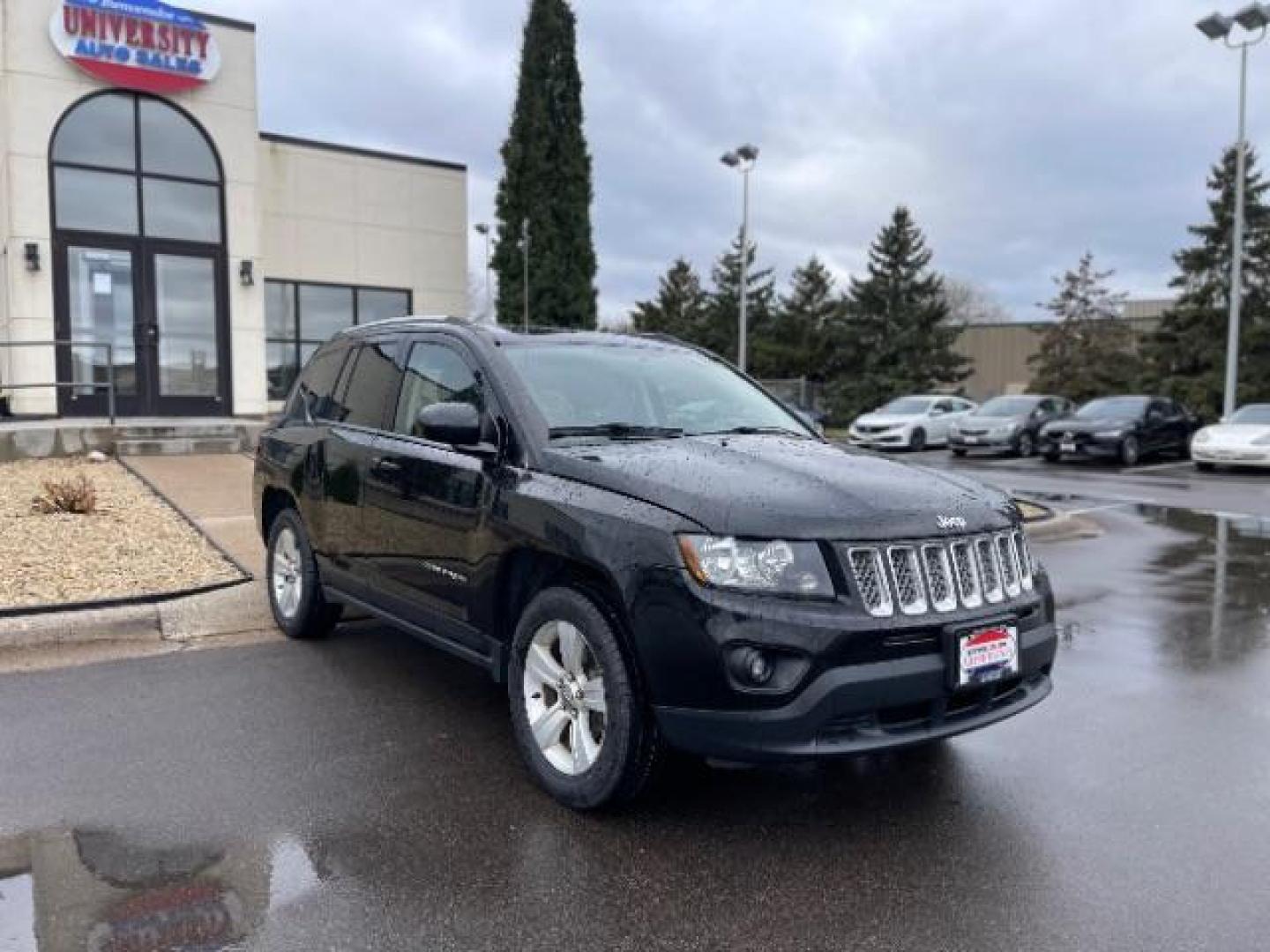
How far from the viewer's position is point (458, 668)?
19.3 feet

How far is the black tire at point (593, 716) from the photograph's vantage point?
3637mm

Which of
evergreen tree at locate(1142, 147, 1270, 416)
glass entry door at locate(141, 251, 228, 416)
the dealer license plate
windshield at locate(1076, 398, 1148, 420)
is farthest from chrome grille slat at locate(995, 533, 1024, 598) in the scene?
evergreen tree at locate(1142, 147, 1270, 416)

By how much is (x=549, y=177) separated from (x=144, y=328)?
44.5 ft

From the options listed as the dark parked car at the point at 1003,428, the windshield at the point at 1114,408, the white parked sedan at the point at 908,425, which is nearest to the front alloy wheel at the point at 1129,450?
the windshield at the point at 1114,408

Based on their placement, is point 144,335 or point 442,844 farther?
point 144,335

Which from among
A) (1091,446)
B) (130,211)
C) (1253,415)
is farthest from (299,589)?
(1253,415)

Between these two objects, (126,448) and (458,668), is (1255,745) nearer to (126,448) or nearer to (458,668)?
(458,668)

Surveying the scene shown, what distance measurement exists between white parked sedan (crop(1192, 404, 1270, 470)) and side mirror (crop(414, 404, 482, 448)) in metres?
20.4

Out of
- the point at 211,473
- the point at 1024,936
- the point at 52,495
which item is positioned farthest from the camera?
the point at 211,473

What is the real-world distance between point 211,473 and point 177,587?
232 inches

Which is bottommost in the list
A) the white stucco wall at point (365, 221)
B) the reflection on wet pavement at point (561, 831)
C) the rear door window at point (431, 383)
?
the reflection on wet pavement at point (561, 831)

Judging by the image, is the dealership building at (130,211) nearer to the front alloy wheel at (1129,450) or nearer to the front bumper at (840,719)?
the front bumper at (840,719)

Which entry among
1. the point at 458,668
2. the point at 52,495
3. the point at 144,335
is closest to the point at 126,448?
the point at 144,335

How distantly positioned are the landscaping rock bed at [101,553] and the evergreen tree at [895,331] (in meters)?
32.7
